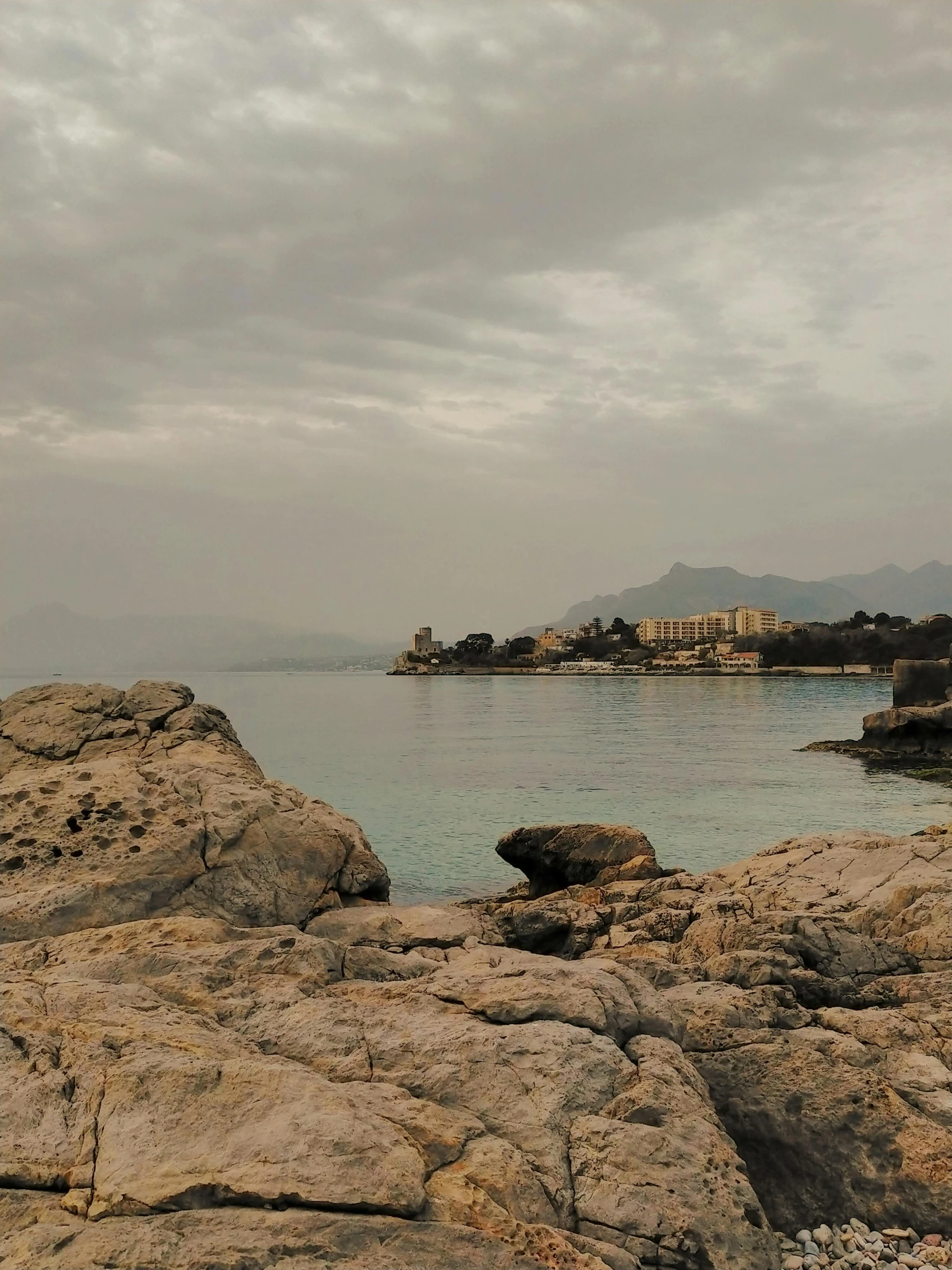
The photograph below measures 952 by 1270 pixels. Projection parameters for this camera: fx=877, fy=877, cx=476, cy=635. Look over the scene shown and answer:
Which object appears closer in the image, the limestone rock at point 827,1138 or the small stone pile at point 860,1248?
the small stone pile at point 860,1248

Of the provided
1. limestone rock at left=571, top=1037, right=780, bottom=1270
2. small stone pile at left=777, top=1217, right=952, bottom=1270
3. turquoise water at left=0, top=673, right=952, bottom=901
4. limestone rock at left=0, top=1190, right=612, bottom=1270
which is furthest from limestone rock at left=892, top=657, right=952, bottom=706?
limestone rock at left=0, top=1190, right=612, bottom=1270

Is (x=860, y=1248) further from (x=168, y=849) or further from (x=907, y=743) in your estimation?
(x=907, y=743)

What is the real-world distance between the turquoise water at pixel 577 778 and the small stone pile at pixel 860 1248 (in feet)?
40.0

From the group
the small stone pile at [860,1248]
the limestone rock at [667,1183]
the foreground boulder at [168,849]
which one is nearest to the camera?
the limestone rock at [667,1183]

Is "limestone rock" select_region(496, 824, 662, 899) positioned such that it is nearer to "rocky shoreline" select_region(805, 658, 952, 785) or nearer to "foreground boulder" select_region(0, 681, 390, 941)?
"foreground boulder" select_region(0, 681, 390, 941)

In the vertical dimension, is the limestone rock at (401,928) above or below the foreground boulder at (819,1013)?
above

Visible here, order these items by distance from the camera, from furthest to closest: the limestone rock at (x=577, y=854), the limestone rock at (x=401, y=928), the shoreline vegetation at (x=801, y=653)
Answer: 1. the shoreline vegetation at (x=801, y=653)
2. the limestone rock at (x=577, y=854)
3. the limestone rock at (x=401, y=928)

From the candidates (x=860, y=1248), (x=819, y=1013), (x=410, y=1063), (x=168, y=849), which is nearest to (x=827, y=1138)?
(x=860, y=1248)

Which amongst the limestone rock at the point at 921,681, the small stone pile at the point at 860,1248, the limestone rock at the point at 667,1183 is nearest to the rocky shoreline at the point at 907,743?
the limestone rock at the point at 921,681

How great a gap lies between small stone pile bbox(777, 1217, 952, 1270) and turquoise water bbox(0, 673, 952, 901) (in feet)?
40.0

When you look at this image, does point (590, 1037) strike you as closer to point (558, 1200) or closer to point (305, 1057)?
point (558, 1200)

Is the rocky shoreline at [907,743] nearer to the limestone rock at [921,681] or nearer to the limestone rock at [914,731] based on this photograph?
the limestone rock at [914,731]

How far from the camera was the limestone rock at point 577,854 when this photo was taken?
1485cm

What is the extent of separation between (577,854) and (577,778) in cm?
2063
